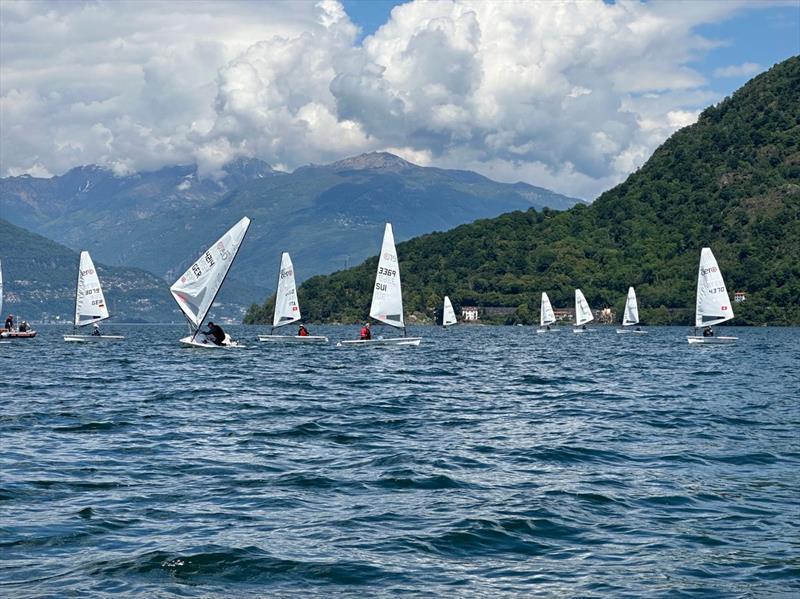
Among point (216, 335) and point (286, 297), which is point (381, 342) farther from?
point (216, 335)

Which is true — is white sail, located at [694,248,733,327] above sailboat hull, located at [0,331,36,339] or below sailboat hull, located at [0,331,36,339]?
above

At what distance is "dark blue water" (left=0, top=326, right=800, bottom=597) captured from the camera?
14531 millimetres

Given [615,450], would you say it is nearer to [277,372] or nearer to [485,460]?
[485,460]

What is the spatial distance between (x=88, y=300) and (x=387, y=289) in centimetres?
3390

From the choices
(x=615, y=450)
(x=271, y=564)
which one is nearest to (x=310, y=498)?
(x=271, y=564)

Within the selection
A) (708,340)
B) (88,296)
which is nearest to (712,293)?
(708,340)

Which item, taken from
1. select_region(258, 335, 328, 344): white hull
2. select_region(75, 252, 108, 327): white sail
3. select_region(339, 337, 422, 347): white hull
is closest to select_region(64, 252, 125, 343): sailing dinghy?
select_region(75, 252, 108, 327): white sail

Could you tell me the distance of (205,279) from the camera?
72.2 m

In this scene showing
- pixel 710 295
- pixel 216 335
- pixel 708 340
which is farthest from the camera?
pixel 708 340

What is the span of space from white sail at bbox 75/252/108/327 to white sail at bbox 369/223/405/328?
29298 millimetres

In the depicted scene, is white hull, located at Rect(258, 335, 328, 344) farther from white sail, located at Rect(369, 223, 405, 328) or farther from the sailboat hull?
the sailboat hull

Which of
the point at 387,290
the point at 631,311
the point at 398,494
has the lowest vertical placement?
the point at 398,494

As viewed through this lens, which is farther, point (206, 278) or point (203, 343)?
point (203, 343)

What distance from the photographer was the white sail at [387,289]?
8681 centimetres
